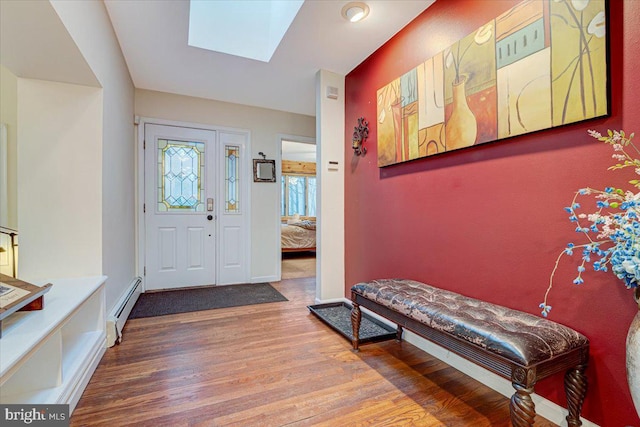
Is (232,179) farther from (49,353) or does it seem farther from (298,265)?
(49,353)

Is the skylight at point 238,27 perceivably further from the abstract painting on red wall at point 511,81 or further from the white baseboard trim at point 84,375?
the white baseboard trim at point 84,375

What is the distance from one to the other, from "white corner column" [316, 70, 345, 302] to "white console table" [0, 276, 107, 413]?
188 cm

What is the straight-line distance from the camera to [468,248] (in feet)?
5.85

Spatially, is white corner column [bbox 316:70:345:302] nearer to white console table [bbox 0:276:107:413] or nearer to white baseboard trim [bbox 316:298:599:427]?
white baseboard trim [bbox 316:298:599:427]

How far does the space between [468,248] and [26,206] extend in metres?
2.81

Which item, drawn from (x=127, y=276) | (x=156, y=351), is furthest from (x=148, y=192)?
(x=156, y=351)

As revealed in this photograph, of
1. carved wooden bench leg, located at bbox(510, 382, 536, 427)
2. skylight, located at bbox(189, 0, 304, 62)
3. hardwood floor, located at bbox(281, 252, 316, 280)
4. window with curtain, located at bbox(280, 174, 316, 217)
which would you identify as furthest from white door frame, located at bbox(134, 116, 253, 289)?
window with curtain, located at bbox(280, 174, 316, 217)

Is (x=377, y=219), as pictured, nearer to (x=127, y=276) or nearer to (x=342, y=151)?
(x=342, y=151)

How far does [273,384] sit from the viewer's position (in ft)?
5.46

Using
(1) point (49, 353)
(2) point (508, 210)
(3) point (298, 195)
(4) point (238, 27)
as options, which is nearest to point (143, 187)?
(4) point (238, 27)

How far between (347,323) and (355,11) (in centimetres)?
248

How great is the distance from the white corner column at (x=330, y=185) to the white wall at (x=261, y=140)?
1342 millimetres

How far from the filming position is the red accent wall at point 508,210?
1172 millimetres

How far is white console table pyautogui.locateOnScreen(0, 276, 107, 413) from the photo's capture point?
1102 mm
